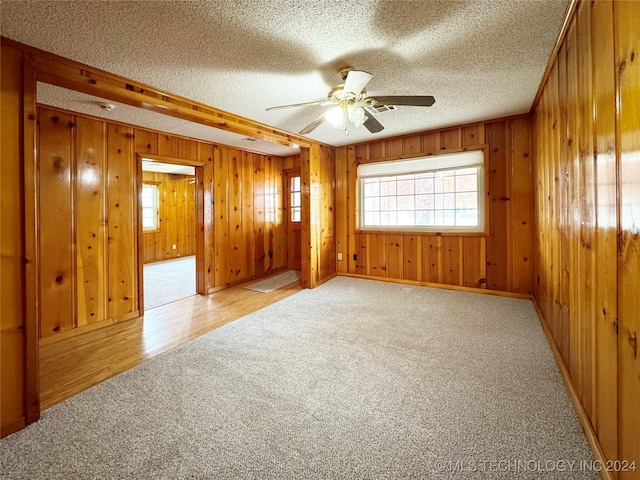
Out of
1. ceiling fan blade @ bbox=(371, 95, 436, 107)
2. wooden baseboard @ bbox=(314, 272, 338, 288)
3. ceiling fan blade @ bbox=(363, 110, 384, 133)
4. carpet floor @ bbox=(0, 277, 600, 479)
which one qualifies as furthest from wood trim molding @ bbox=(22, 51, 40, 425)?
wooden baseboard @ bbox=(314, 272, 338, 288)

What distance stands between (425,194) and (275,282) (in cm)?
281

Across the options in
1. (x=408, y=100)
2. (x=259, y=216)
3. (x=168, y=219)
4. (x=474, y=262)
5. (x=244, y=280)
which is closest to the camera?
(x=408, y=100)

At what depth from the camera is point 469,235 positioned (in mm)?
4008

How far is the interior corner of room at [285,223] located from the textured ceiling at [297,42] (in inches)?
8.4

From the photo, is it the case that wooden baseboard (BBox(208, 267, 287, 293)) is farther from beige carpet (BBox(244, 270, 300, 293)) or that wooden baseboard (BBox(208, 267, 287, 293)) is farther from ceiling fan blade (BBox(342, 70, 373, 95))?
ceiling fan blade (BBox(342, 70, 373, 95))

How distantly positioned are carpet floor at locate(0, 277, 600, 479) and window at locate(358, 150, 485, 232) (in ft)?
6.16

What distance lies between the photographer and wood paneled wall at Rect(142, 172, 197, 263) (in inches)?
285

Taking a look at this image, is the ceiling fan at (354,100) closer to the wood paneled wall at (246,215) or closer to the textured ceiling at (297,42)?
the textured ceiling at (297,42)

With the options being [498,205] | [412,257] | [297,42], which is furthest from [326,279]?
[297,42]

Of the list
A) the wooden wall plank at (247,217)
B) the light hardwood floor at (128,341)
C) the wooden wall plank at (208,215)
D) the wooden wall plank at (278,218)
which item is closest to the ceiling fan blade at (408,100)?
the light hardwood floor at (128,341)

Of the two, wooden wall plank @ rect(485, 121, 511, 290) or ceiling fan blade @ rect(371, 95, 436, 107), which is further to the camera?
wooden wall plank @ rect(485, 121, 511, 290)

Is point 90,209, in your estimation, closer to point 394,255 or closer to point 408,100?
point 408,100

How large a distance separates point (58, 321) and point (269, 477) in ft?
9.40

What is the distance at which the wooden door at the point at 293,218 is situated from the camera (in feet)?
19.5
